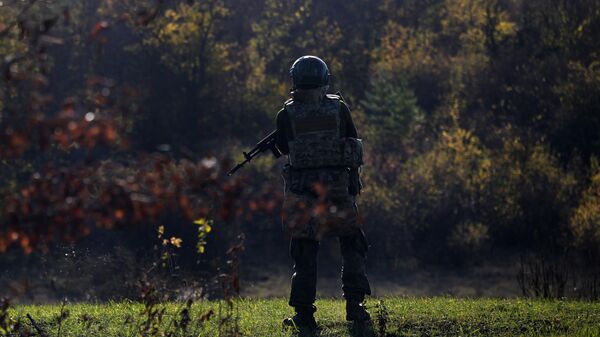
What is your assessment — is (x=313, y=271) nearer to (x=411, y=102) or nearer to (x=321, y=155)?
(x=321, y=155)

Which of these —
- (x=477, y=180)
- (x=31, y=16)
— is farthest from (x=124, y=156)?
(x=31, y=16)

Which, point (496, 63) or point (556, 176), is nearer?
point (556, 176)

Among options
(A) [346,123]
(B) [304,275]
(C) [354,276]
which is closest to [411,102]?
(A) [346,123]

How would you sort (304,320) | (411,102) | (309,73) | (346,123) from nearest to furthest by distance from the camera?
Result: (309,73), (304,320), (346,123), (411,102)

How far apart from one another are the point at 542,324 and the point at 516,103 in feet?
79.3

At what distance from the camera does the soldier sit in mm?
9117

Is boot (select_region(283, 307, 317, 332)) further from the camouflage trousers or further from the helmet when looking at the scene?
the helmet

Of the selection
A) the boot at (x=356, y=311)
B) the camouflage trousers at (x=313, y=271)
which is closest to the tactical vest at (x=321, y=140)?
the camouflage trousers at (x=313, y=271)

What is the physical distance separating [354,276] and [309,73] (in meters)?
1.86

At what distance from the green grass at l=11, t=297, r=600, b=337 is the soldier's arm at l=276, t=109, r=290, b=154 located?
1558 mm

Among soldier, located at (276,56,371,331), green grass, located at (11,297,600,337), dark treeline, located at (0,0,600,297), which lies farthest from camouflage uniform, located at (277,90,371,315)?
dark treeline, located at (0,0,600,297)

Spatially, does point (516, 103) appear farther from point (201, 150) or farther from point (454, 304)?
point (454, 304)

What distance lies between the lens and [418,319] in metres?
9.38

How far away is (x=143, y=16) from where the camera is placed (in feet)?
15.5
